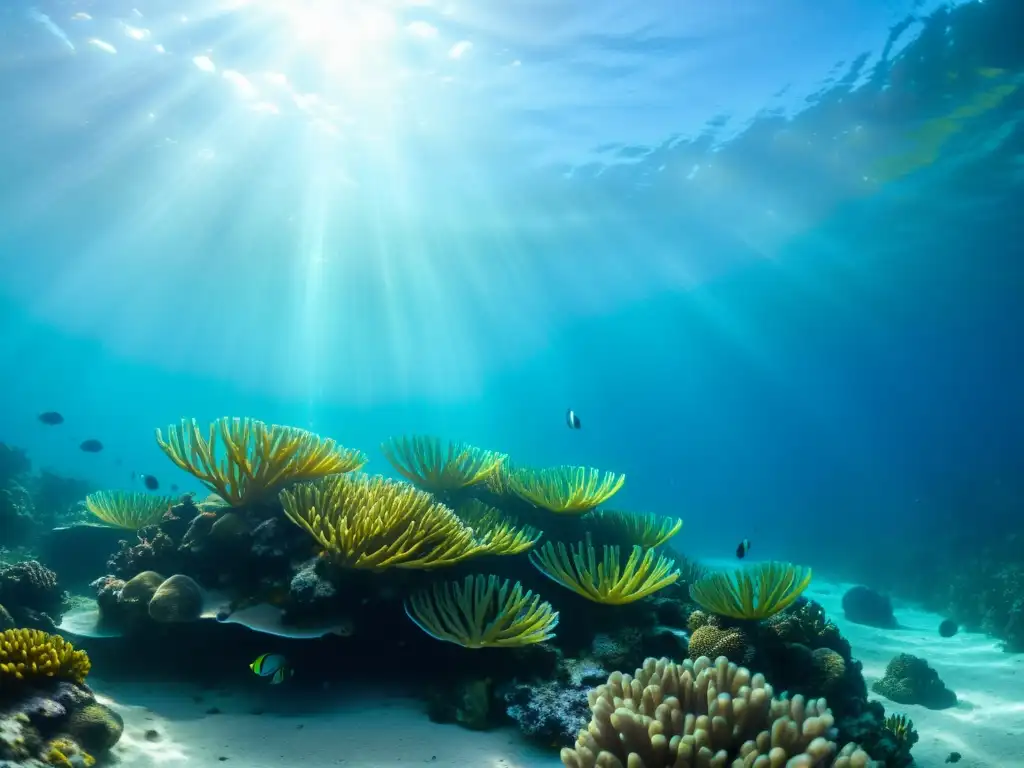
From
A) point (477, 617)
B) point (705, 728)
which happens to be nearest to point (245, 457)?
point (477, 617)

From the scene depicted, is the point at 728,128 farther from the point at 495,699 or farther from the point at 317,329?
the point at 317,329

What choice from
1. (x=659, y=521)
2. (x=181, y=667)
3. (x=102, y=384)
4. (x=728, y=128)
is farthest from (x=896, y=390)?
(x=102, y=384)

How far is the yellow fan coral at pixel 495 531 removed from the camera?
17.4 feet

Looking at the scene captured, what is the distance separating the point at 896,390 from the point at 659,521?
84.6 meters

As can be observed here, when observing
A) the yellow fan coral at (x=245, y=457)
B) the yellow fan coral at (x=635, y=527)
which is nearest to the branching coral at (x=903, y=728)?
the yellow fan coral at (x=635, y=527)

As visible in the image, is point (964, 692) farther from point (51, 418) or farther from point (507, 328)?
point (507, 328)

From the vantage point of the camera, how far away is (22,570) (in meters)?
6.11

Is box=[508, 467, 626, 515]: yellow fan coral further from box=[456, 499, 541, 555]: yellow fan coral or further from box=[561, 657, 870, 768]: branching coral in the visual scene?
box=[561, 657, 870, 768]: branching coral

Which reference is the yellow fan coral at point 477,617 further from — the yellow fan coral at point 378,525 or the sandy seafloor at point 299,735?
the sandy seafloor at point 299,735

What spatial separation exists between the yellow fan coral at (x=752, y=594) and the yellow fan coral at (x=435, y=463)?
2868 millimetres

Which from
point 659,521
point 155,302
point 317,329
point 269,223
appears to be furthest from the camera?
point 317,329

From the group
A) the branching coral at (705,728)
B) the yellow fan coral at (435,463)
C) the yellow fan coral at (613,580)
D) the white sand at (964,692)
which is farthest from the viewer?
the yellow fan coral at (435,463)

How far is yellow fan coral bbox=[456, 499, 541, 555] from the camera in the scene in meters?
5.31

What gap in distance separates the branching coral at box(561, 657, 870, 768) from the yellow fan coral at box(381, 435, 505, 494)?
4032 mm
